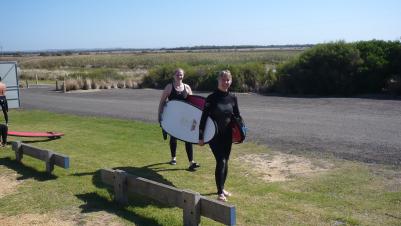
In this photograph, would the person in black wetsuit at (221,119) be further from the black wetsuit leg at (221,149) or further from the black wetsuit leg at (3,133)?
the black wetsuit leg at (3,133)

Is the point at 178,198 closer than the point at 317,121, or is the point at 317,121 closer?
the point at 178,198

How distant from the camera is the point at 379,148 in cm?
1055

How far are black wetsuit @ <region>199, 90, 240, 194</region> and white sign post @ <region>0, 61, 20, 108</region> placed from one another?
14458 mm

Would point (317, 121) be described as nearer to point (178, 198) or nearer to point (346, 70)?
point (346, 70)

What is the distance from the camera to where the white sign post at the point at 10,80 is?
19.1 metres

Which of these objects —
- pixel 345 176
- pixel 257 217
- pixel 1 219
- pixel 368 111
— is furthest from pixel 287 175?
pixel 368 111

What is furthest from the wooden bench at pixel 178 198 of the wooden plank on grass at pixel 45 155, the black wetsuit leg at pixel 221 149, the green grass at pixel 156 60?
the green grass at pixel 156 60

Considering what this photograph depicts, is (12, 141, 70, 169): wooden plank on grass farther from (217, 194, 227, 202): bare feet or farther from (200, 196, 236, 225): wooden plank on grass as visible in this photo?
(200, 196, 236, 225): wooden plank on grass

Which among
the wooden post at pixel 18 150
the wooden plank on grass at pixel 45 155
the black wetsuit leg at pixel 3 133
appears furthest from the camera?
the black wetsuit leg at pixel 3 133

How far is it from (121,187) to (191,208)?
5.22 feet

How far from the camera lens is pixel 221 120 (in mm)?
6695

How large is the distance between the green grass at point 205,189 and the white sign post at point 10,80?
8245mm

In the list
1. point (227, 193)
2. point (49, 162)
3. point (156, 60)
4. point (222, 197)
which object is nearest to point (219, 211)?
point (222, 197)

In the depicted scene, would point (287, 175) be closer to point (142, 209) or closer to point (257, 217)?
point (257, 217)
